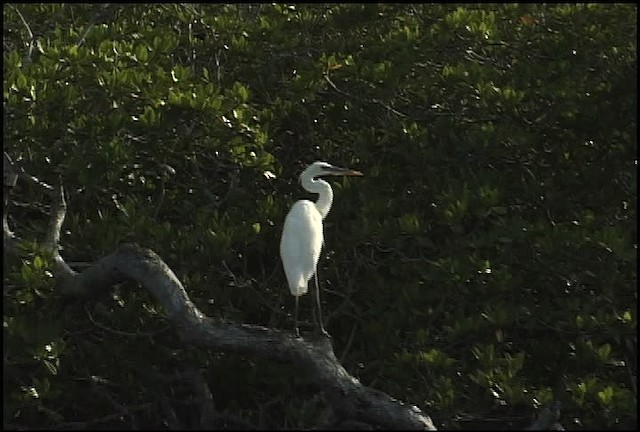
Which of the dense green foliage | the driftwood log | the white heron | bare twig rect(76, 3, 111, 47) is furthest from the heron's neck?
bare twig rect(76, 3, 111, 47)

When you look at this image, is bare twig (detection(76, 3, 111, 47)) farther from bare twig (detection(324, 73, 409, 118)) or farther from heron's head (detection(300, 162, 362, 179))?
heron's head (detection(300, 162, 362, 179))

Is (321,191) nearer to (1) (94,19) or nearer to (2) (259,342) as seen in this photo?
(2) (259,342)

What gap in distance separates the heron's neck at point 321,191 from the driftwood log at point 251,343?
898 millimetres

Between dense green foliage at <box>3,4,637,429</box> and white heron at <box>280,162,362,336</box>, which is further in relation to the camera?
white heron at <box>280,162,362,336</box>

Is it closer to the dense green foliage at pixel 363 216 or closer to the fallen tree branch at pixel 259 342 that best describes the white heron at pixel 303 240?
the dense green foliage at pixel 363 216

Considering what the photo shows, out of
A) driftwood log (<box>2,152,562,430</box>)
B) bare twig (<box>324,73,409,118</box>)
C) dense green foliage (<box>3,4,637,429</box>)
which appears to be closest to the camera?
driftwood log (<box>2,152,562,430</box>)

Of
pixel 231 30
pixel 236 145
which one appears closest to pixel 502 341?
pixel 236 145

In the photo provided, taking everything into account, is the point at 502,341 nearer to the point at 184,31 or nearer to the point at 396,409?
the point at 396,409

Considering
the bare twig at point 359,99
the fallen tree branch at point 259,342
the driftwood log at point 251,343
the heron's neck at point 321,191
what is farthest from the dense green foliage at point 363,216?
the fallen tree branch at point 259,342

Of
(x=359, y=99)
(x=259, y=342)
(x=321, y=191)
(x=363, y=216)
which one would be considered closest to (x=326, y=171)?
(x=321, y=191)

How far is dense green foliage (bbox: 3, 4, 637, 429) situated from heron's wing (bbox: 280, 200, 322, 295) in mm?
153

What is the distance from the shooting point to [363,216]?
14.0 feet

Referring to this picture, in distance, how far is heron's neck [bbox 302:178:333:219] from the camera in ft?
14.4

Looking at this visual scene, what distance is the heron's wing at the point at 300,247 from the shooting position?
4.08 m
